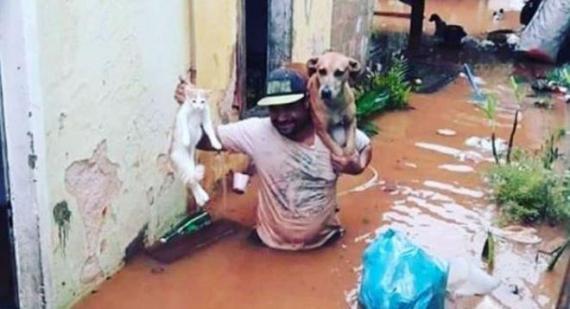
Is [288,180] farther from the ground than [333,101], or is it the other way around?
[333,101]

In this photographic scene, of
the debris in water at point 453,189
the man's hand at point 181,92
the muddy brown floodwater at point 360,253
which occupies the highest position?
the man's hand at point 181,92

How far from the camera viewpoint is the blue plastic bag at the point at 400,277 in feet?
15.1

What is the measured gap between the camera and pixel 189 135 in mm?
5172

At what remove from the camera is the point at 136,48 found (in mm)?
5219

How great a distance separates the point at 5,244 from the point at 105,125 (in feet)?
3.04

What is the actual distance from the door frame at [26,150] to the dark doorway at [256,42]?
386cm

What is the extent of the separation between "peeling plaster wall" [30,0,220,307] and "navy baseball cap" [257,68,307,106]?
30.6 inches

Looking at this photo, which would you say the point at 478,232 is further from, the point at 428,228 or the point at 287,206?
the point at 287,206

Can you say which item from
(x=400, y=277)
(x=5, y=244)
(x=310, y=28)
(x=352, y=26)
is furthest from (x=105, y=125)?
(x=352, y=26)

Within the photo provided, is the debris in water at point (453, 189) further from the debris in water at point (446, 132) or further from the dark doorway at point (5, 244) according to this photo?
the dark doorway at point (5, 244)

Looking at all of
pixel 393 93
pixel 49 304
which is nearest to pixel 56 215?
pixel 49 304

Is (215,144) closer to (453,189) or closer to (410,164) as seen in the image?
(453,189)

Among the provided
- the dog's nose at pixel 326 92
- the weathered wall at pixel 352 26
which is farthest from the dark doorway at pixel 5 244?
the weathered wall at pixel 352 26

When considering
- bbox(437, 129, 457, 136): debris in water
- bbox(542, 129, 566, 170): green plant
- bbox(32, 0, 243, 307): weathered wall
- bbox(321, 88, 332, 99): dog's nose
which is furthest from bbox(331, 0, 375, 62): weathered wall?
bbox(321, 88, 332, 99): dog's nose
